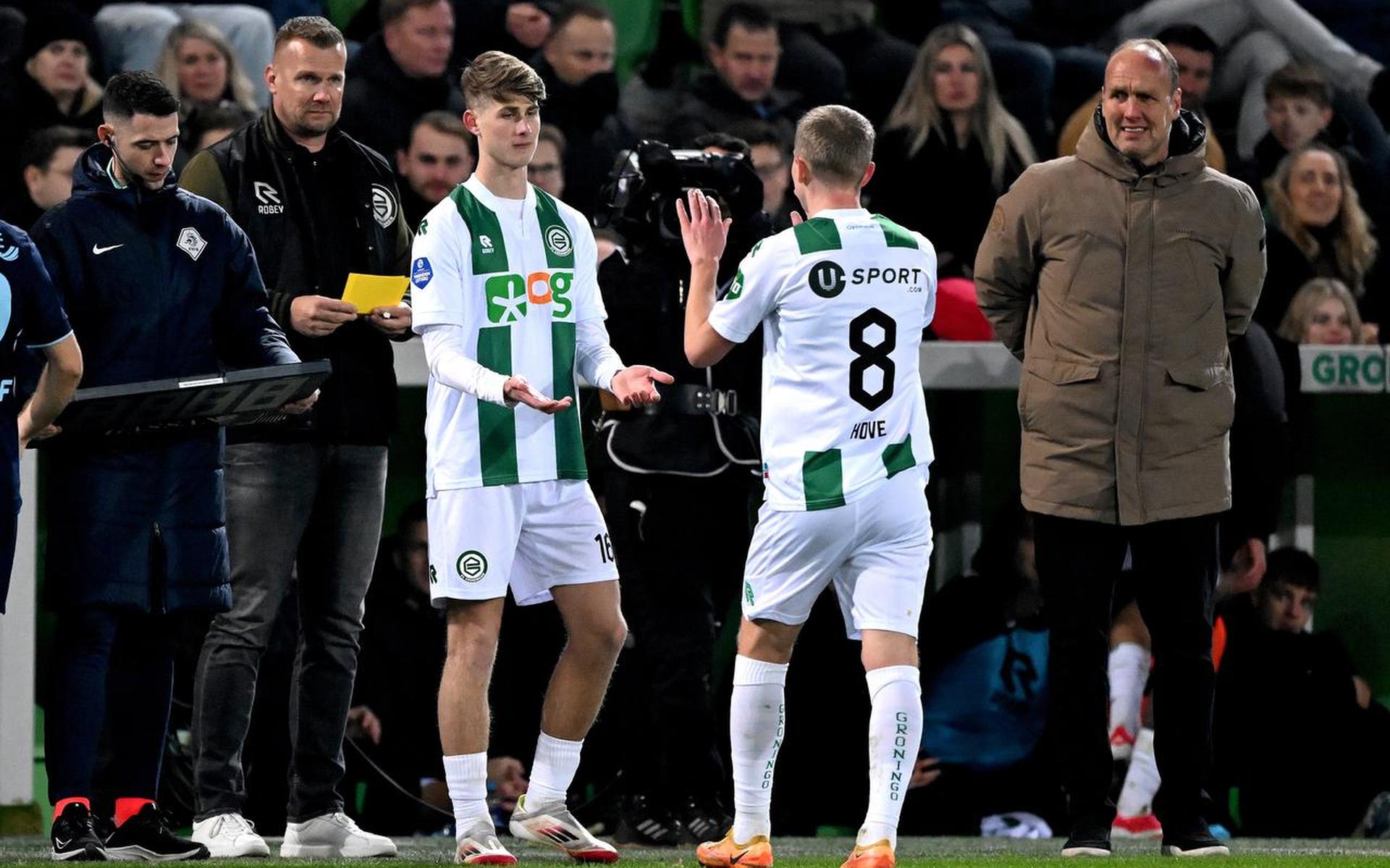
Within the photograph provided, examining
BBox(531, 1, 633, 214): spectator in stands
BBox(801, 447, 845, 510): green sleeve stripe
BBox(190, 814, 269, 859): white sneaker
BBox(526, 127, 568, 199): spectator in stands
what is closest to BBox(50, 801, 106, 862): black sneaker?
BBox(190, 814, 269, 859): white sneaker

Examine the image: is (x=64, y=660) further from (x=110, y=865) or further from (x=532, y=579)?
(x=532, y=579)

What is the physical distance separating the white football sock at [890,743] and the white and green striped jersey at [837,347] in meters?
0.44

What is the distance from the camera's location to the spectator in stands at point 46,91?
8.73m

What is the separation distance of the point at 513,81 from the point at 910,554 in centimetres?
156

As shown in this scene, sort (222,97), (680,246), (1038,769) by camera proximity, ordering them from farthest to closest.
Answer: (222,97), (1038,769), (680,246)

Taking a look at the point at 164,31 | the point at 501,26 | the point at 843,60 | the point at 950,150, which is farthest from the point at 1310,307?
the point at 164,31

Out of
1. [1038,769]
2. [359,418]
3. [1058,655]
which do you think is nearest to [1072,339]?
[1058,655]

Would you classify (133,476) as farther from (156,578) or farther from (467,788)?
(467,788)

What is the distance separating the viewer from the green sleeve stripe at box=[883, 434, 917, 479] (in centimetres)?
518

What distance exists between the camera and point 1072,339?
5891mm

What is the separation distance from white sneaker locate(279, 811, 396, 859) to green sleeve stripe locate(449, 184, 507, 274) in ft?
5.24

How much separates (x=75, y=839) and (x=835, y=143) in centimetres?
253

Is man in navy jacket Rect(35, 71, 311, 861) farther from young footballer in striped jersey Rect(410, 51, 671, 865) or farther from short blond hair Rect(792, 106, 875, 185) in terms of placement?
short blond hair Rect(792, 106, 875, 185)

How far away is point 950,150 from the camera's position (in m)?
8.85
